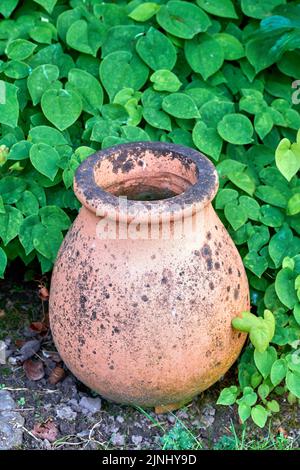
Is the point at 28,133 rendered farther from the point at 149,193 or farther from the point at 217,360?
the point at 217,360

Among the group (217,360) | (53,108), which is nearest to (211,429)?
(217,360)

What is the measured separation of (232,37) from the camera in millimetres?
3691

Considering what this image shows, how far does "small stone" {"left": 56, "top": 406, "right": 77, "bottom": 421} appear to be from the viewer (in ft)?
10.5

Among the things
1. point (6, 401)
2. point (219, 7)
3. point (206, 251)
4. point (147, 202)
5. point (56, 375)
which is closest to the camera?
point (147, 202)

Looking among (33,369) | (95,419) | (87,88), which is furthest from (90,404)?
(87,88)

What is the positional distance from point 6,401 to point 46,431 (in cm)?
22

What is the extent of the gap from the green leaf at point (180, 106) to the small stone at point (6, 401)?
129 cm

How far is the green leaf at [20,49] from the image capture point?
3555 millimetres

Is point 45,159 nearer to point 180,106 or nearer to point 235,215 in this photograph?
point 180,106

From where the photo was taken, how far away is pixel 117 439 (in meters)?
3.10

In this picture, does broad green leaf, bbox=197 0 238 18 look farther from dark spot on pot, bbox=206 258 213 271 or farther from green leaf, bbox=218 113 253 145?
dark spot on pot, bbox=206 258 213 271

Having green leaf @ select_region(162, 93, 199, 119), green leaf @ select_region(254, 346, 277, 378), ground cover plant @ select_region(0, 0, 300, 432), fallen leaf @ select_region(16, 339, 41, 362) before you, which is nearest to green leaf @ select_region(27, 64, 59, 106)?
ground cover plant @ select_region(0, 0, 300, 432)

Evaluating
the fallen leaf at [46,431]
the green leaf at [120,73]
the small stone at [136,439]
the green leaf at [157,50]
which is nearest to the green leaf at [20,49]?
the green leaf at [120,73]

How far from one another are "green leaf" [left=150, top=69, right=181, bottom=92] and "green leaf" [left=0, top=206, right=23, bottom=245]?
0.78 m
